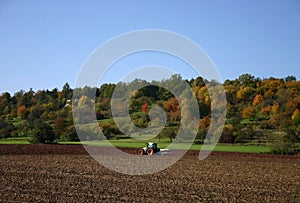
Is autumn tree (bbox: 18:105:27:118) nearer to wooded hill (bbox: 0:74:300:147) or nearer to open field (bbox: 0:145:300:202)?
wooded hill (bbox: 0:74:300:147)

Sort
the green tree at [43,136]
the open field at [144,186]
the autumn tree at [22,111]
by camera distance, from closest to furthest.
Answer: the open field at [144,186] < the green tree at [43,136] < the autumn tree at [22,111]

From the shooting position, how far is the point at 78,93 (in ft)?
199

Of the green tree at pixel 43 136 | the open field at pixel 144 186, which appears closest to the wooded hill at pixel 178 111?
the green tree at pixel 43 136

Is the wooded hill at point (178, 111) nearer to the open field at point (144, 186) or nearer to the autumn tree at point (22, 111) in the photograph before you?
the autumn tree at point (22, 111)

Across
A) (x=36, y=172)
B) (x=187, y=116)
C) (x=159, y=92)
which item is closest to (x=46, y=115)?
(x=159, y=92)

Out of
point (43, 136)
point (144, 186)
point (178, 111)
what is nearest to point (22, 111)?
point (43, 136)

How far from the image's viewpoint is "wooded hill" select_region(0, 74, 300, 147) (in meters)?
51.4

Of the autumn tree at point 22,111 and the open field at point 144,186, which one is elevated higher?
the autumn tree at point 22,111

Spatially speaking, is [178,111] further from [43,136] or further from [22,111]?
[22,111]

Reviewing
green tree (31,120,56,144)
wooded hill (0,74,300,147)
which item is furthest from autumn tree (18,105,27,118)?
green tree (31,120,56,144)

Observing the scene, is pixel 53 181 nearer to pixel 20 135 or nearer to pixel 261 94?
pixel 20 135

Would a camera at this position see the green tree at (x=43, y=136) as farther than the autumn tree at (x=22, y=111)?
No

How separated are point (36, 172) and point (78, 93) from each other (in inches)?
1652

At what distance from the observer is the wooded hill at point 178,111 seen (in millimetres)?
51375
